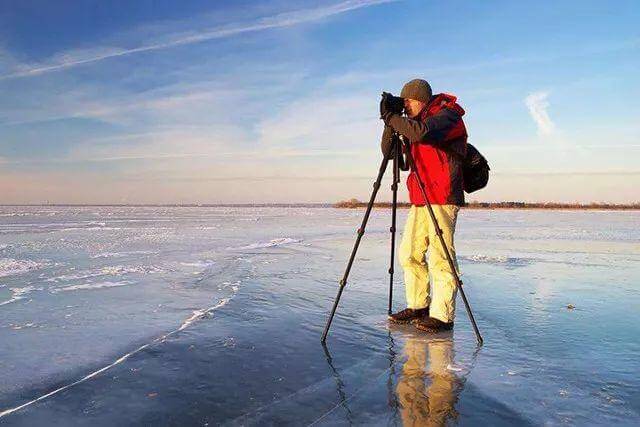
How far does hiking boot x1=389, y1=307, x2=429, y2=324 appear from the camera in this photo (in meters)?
4.82

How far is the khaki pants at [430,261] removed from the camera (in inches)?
179

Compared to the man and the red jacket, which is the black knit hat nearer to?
the man

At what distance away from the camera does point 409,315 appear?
4.86 metres

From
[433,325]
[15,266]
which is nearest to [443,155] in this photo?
[433,325]

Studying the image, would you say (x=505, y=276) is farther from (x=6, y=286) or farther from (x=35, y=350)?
(x=6, y=286)

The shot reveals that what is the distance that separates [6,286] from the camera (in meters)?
6.40

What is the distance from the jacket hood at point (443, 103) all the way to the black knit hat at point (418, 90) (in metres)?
0.10

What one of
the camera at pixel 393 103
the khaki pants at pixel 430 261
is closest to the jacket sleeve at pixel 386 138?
the camera at pixel 393 103

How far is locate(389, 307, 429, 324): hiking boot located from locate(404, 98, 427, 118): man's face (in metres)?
1.97

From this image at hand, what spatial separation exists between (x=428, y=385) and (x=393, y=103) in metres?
2.49

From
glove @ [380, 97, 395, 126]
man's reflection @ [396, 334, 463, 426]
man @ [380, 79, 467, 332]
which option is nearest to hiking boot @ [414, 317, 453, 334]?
man @ [380, 79, 467, 332]

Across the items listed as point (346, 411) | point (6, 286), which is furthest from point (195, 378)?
point (6, 286)

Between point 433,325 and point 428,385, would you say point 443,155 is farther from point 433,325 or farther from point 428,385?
point 428,385

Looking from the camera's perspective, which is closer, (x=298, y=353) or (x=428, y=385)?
(x=428, y=385)
